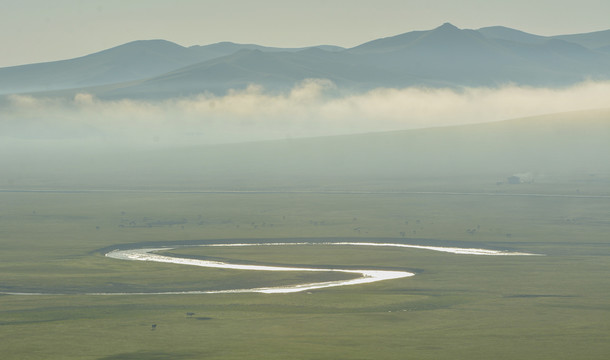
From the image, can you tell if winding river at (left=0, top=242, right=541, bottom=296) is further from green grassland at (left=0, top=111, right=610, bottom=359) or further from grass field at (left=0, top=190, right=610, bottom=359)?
grass field at (left=0, top=190, right=610, bottom=359)

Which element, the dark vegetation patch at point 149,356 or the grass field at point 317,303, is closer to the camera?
the dark vegetation patch at point 149,356

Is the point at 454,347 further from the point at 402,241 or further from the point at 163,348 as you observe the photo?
the point at 402,241

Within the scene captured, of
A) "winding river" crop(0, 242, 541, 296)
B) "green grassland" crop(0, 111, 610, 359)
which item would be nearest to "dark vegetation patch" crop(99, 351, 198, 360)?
"green grassland" crop(0, 111, 610, 359)

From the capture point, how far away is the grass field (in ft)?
251

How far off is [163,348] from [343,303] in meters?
23.6

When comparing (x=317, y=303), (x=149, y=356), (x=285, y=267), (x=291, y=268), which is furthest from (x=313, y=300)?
(x=285, y=267)

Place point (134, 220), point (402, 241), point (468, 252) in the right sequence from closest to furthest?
1. point (468, 252)
2. point (402, 241)
3. point (134, 220)

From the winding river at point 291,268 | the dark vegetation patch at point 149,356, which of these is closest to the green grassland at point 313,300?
the dark vegetation patch at point 149,356

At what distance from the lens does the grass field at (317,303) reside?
76.4 metres

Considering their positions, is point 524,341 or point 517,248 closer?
point 524,341

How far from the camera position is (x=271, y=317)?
88562 mm

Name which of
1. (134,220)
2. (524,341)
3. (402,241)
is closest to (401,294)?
(524,341)

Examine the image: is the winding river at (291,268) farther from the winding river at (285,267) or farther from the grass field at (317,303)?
the grass field at (317,303)

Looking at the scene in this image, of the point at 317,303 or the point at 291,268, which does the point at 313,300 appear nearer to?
the point at 317,303
